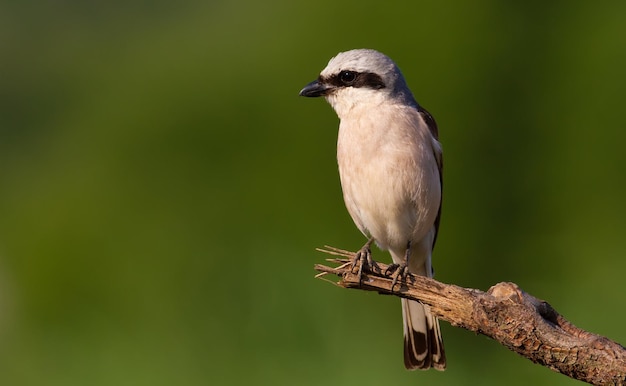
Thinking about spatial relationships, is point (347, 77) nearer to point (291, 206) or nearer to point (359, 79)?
point (359, 79)

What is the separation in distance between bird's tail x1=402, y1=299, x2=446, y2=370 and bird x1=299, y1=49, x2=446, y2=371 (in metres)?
0.38

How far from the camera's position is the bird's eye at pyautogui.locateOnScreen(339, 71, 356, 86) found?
5176 mm

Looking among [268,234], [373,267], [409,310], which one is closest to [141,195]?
[268,234]

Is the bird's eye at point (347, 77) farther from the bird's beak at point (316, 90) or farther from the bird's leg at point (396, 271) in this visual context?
the bird's leg at point (396, 271)

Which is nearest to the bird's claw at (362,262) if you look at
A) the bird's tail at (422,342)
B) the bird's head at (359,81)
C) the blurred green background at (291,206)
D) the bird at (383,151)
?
the bird at (383,151)

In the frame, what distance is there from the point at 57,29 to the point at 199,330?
41.2 ft

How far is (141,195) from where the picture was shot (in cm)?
1110

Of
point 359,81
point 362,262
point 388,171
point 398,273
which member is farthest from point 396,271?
point 359,81

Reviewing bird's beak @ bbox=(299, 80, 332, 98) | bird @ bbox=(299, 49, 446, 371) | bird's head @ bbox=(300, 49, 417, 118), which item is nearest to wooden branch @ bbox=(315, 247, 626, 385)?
bird @ bbox=(299, 49, 446, 371)

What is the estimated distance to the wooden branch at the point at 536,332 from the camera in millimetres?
3789

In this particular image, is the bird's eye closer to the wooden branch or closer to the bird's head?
the bird's head

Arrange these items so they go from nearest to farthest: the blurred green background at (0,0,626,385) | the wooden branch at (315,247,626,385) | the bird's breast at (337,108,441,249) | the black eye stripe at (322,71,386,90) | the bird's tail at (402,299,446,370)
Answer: the wooden branch at (315,247,626,385)
the bird's breast at (337,108,441,249)
the black eye stripe at (322,71,386,90)
the bird's tail at (402,299,446,370)
the blurred green background at (0,0,626,385)

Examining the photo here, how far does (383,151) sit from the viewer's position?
16.3ft

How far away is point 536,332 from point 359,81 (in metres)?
1.84
